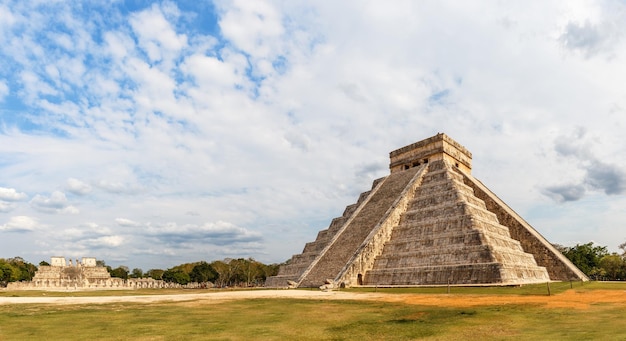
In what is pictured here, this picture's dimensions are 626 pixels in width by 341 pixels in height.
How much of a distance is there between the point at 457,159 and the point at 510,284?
20.6m

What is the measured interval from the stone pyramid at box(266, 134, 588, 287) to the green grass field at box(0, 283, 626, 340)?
37.5 ft

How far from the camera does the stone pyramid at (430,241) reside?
25781 millimetres

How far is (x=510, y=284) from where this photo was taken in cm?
2267

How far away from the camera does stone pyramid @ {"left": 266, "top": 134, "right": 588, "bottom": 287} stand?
84.6 ft

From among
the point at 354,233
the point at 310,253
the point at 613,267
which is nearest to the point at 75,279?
the point at 310,253

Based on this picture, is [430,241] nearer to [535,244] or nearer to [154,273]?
[535,244]

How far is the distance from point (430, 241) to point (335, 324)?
19.0 m

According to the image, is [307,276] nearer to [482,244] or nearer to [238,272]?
[482,244]

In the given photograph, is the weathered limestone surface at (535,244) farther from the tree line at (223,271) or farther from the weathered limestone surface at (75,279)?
the weathered limestone surface at (75,279)

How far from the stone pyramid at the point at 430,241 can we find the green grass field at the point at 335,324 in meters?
11.4

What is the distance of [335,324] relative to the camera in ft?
37.6

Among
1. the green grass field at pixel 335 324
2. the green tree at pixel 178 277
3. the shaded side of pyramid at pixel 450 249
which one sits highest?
the shaded side of pyramid at pixel 450 249

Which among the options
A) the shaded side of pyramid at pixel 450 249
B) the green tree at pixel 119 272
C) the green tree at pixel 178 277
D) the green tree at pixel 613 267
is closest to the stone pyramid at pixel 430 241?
the shaded side of pyramid at pixel 450 249

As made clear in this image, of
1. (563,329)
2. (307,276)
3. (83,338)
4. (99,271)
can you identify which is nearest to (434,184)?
(307,276)
